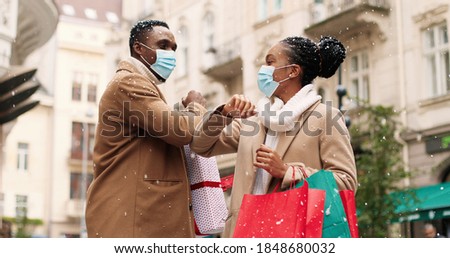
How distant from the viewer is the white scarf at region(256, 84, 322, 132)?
3115 mm

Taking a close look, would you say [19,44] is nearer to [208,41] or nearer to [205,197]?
[208,41]

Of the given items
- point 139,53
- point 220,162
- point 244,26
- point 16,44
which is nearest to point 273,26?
point 244,26

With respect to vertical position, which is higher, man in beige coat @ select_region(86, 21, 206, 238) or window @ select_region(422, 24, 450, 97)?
window @ select_region(422, 24, 450, 97)

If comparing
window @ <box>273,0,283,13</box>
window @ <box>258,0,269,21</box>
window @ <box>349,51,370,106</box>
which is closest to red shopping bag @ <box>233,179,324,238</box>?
window @ <box>349,51,370,106</box>

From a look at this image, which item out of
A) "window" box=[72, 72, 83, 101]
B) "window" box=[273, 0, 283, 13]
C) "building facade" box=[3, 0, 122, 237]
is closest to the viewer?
"window" box=[273, 0, 283, 13]

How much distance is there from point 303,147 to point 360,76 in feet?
46.0

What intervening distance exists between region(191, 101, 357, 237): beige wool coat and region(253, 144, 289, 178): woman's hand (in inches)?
4.6

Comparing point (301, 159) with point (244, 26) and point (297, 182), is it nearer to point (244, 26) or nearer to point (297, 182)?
point (297, 182)

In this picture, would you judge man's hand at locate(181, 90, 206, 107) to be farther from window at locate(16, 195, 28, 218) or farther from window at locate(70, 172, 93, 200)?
window at locate(70, 172, 93, 200)

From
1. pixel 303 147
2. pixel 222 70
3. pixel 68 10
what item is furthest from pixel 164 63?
pixel 68 10

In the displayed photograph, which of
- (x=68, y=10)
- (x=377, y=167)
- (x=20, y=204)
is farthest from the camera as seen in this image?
(x=20, y=204)

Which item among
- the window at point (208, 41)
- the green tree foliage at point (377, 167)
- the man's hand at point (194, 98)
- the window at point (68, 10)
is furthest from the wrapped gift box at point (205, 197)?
the window at point (208, 41)

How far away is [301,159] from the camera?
3.12m

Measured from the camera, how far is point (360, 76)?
16.9 m
